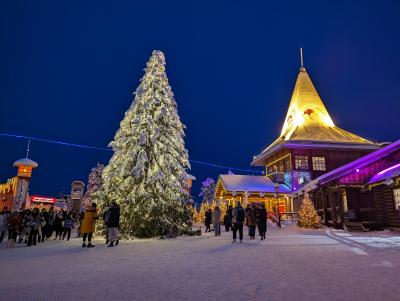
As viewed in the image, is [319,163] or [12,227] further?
[319,163]

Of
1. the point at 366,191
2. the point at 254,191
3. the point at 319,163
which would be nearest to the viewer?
the point at 366,191

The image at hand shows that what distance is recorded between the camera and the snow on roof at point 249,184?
34.3m

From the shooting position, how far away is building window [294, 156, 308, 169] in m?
36.1

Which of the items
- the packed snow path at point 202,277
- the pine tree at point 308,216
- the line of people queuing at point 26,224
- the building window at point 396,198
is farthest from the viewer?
the pine tree at point 308,216

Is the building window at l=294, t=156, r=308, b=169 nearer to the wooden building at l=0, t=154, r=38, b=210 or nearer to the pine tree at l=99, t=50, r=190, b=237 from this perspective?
the pine tree at l=99, t=50, r=190, b=237

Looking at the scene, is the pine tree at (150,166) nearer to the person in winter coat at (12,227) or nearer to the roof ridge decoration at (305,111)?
the person in winter coat at (12,227)

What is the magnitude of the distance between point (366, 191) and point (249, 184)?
14.0m

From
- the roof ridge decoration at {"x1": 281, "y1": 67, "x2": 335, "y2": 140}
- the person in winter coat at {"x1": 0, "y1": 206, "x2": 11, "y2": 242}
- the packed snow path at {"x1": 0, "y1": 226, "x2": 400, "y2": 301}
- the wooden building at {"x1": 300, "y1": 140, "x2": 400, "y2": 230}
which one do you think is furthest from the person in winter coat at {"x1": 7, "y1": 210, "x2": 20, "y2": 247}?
the roof ridge decoration at {"x1": 281, "y1": 67, "x2": 335, "y2": 140}

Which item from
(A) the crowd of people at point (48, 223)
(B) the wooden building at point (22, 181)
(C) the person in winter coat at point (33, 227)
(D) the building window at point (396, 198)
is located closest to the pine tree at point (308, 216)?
(D) the building window at point (396, 198)

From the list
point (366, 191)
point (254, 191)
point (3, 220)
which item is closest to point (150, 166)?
point (3, 220)

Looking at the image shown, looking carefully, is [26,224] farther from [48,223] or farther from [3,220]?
[48,223]

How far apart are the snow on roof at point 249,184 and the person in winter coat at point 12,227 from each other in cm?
2315

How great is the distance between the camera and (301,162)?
119ft

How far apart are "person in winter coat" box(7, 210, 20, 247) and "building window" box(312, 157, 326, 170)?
31.1m
